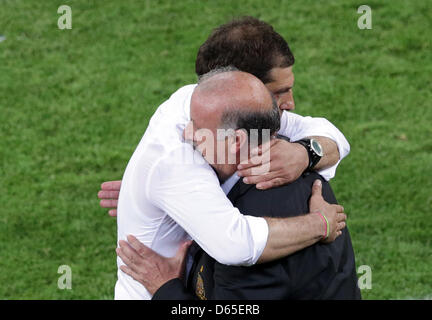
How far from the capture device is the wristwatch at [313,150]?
3.09m

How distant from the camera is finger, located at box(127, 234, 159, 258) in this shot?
306 cm

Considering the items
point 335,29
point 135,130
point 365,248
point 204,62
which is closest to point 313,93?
point 335,29

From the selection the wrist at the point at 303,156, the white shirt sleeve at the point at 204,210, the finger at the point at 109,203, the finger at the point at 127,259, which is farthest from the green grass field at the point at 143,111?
the white shirt sleeve at the point at 204,210

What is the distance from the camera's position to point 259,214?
276 cm

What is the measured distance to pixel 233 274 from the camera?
2.70 m

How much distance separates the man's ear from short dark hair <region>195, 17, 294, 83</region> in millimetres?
598

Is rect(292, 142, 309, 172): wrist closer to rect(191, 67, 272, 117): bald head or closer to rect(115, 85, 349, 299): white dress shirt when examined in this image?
rect(115, 85, 349, 299): white dress shirt

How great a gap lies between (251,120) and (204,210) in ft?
1.31

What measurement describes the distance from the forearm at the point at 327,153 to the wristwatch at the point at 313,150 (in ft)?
0.09

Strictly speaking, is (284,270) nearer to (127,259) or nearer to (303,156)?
(303,156)

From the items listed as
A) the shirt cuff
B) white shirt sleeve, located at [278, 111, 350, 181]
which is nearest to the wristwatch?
white shirt sleeve, located at [278, 111, 350, 181]

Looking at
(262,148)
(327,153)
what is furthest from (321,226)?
(327,153)

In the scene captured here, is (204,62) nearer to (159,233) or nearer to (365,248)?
(159,233)
